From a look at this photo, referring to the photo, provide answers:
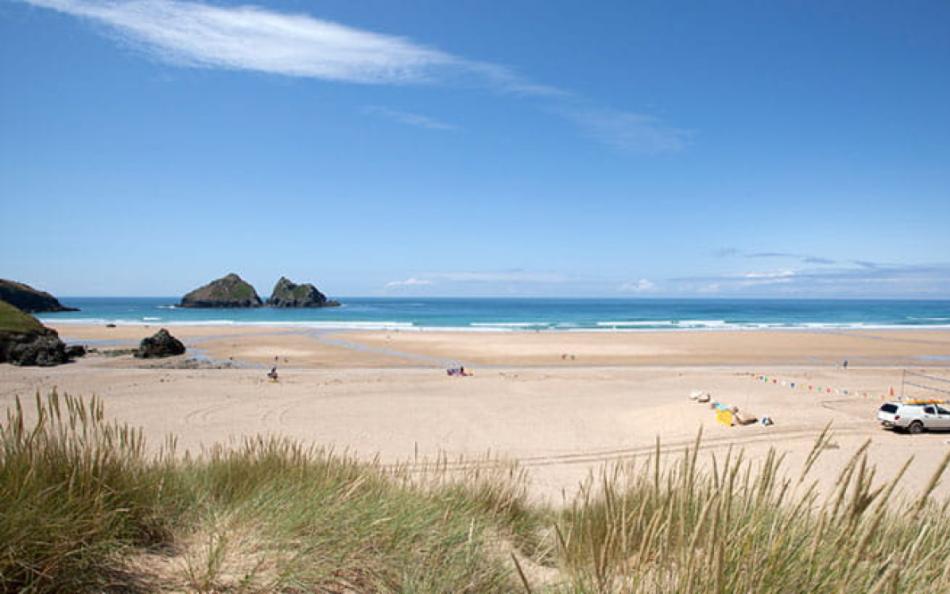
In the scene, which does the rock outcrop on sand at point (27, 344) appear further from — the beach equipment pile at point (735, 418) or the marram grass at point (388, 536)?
the beach equipment pile at point (735, 418)

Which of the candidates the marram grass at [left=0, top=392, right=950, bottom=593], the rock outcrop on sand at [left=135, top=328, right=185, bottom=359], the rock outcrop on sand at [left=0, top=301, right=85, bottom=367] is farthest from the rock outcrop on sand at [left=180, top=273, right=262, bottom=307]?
the marram grass at [left=0, top=392, right=950, bottom=593]

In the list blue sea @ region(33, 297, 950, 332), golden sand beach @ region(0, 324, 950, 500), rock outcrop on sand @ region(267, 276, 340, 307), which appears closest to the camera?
golden sand beach @ region(0, 324, 950, 500)

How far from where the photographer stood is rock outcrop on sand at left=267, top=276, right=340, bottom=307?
120 m

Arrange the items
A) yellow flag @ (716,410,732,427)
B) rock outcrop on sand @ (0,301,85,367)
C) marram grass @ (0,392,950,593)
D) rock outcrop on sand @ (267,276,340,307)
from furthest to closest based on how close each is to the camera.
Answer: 1. rock outcrop on sand @ (267,276,340,307)
2. rock outcrop on sand @ (0,301,85,367)
3. yellow flag @ (716,410,732,427)
4. marram grass @ (0,392,950,593)

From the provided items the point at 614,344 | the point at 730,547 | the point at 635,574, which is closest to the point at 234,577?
the point at 635,574

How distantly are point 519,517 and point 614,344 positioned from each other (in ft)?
128

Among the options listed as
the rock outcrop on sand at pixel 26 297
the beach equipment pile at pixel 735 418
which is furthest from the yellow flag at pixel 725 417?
the rock outcrop on sand at pixel 26 297

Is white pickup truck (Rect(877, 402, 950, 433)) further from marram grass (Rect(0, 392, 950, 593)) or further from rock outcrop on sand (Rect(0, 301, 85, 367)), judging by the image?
rock outcrop on sand (Rect(0, 301, 85, 367))

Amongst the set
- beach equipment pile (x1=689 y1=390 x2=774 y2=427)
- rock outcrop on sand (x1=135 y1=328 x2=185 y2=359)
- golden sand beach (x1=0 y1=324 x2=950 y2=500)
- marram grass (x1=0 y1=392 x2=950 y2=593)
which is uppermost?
marram grass (x1=0 y1=392 x2=950 y2=593)

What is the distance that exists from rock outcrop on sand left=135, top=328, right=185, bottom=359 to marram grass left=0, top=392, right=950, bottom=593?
102ft

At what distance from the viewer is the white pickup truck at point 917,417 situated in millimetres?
14523

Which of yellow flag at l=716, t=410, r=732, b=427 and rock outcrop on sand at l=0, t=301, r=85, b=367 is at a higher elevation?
rock outcrop on sand at l=0, t=301, r=85, b=367

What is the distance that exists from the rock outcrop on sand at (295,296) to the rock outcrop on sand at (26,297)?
129 ft

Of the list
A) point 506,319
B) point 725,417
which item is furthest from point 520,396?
point 506,319
